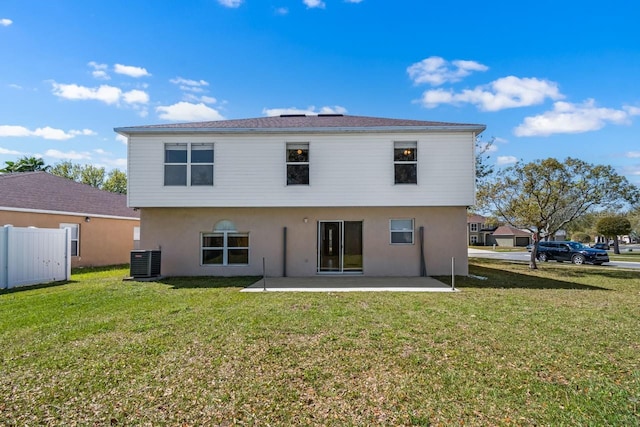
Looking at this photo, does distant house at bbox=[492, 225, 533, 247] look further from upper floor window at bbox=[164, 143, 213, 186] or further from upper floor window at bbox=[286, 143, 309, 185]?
upper floor window at bbox=[164, 143, 213, 186]

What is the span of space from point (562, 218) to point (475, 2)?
40.0 ft

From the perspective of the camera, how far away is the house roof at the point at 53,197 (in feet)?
48.8

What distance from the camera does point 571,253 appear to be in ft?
74.9

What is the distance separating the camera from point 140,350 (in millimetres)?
4996

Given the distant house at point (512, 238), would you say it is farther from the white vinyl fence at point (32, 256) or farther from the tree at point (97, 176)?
the white vinyl fence at point (32, 256)

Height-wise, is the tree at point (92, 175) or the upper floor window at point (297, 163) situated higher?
the tree at point (92, 175)

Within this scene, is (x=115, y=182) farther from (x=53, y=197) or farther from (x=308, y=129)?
(x=308, y=129)

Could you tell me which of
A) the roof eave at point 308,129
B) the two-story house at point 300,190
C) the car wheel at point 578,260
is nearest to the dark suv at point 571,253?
the car wheel at point 578,260

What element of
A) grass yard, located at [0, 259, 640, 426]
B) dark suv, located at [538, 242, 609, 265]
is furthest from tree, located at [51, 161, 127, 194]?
dark suv, located at [538, 242, 609, 265]

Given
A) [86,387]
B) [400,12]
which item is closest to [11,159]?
[400,12]

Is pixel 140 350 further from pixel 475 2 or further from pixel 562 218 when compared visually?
pixel 562 218

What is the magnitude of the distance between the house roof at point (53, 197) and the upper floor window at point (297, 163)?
37.1ft

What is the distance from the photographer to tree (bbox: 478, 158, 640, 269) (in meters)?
16.9

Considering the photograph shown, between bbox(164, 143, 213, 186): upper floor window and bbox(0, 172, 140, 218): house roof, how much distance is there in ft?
24.1
